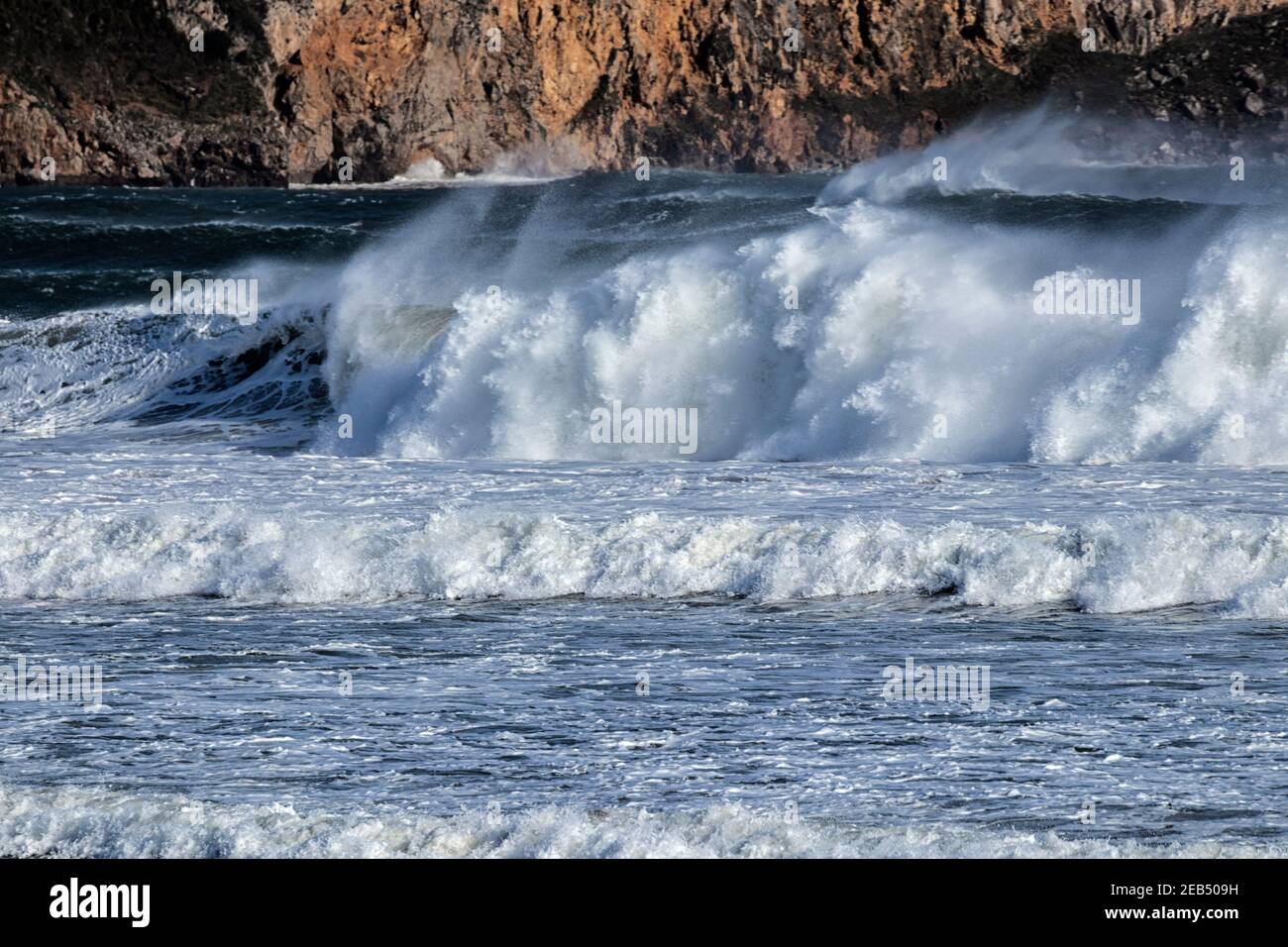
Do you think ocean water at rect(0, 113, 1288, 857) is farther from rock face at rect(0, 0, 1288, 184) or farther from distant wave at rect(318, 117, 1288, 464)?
rock face at rect(0, 0, 1288, 184)

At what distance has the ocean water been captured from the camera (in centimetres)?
662

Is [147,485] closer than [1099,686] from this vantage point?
No

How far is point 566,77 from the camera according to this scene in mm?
76438

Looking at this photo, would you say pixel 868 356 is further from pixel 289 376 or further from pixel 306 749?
pixel 306 749

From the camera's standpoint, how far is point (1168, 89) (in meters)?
85.8

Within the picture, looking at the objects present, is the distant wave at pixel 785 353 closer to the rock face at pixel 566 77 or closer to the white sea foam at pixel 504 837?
the white sea foam at pixel 504 837

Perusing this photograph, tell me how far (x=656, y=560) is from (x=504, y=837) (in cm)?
462

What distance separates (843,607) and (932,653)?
1224 millimetres

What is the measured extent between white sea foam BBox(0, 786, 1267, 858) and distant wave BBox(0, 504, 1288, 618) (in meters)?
3.96

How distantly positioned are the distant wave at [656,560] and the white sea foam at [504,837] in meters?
3.96

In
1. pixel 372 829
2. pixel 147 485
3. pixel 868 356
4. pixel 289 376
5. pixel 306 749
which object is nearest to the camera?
pixel 372 829

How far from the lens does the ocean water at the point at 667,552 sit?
6621 millimetres
